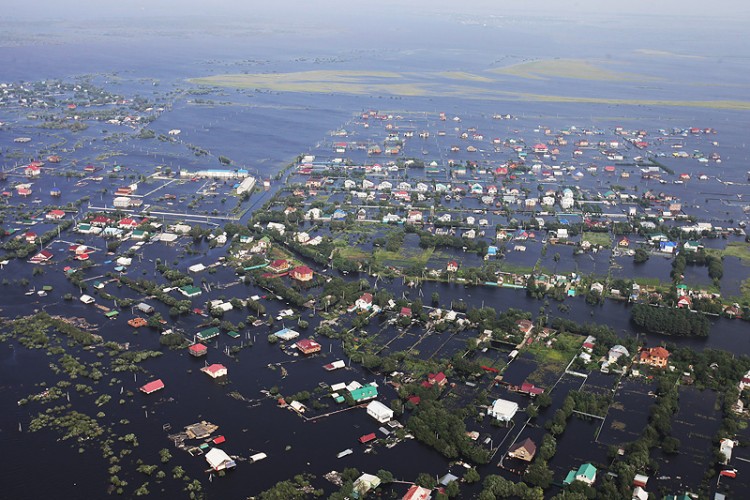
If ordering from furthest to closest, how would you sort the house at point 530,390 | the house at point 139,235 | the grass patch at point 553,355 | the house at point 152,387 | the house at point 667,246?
the house at point 667,246
the house at point 139,235
the grass patch at point 553,355
the house at point 530,390
the house at point 152,387

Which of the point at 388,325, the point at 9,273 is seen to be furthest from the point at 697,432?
the point at 9,273

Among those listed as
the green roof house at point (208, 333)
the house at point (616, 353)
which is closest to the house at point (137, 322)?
the green roof house at point (208, 333)

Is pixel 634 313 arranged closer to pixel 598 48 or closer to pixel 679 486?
pixel 679 486

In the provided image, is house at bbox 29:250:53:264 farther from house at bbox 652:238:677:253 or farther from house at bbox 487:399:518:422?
house at bbox 652:238:677:253

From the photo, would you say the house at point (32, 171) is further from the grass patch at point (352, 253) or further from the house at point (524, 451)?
the house at point (524, 451)

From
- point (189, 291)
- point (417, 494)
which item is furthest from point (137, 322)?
point (417, 494)

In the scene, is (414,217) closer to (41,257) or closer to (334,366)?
(334,366)
